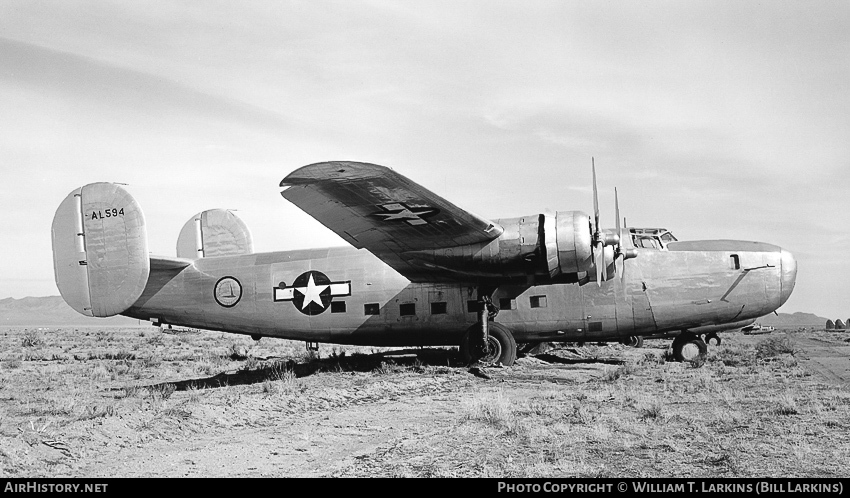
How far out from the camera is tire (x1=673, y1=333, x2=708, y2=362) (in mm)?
15836

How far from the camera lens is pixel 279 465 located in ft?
20.7

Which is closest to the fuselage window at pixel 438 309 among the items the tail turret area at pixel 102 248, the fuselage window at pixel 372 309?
the fuselage window at pixel 372 309

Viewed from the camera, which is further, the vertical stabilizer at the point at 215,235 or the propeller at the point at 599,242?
the vertical stabilizer at the point at 215,235

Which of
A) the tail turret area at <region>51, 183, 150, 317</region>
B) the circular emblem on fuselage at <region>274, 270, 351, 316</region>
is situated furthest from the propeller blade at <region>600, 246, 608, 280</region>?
the tail turret area at <region>51, 183, 150, 317</region>

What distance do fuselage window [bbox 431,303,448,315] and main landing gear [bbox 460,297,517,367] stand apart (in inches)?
32.2

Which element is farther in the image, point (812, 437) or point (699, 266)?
point (699, 266)

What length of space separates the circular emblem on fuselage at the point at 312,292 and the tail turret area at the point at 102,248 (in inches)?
116

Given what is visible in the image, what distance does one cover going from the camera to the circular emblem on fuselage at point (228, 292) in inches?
618

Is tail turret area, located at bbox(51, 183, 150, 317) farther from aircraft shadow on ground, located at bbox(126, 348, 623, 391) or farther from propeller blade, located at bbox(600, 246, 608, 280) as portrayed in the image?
propeller blade, located at bbox(600, 246, 608, 280)

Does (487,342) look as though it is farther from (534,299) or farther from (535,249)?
(535,249)

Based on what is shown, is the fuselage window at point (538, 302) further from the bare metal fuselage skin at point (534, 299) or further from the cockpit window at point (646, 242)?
the cockpit window at point (646, 242)
